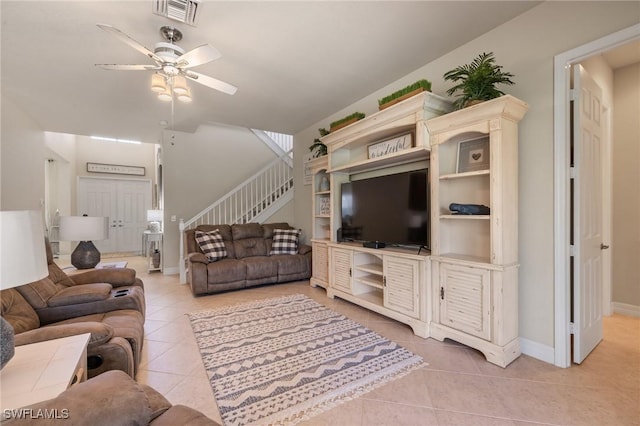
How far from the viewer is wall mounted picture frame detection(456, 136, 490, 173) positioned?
2406 mm

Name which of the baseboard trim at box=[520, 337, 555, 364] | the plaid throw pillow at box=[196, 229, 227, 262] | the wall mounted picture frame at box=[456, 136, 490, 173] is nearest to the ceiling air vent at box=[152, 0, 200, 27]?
the wall mounted picture frame at box=[456, 136, 490, 173]

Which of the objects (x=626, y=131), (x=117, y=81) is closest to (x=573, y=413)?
(x=626, y=131)

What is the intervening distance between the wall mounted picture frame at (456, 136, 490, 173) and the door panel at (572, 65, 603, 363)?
580 millimetres

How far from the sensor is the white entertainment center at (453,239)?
6.82ft

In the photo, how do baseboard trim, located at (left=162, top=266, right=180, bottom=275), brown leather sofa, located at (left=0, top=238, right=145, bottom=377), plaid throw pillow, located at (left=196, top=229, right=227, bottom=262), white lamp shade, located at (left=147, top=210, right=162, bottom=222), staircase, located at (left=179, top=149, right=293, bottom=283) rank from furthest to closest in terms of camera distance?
1. white lamp shade, located at (left=147, top=210, right=162, bottom=222)
2. staircase, located at (left=179, top=149, right=293, bottom=283)
3. baseboard trim, located at (left=162, top=266, right=180, bottom=275)
4. plaid throw pillow, located at (left=196, top=229, right=227, bottom=262)
5. brown leather sofa, located at (left=0, top=238, right=145, bottom=377)

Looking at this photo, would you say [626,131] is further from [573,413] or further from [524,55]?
[573,413]

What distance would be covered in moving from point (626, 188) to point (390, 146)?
8.30 ft

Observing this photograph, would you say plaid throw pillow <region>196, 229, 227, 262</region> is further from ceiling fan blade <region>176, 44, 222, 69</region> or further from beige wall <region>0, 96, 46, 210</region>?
ceiling fan blade <region>176, 44, 222, 69</region>

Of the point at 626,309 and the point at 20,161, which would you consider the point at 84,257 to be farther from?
the point at 626,309

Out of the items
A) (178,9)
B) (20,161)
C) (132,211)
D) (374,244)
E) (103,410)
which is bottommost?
(103,410)

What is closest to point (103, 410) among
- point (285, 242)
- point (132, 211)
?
point (285, 242)

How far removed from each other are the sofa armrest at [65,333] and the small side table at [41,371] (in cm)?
8

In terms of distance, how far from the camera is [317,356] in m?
2.20

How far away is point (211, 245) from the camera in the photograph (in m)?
4.29
